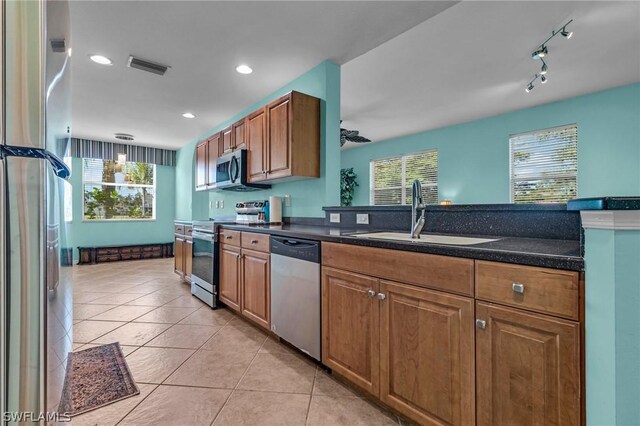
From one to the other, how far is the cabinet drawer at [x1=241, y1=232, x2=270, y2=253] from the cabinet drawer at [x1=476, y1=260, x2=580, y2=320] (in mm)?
1627

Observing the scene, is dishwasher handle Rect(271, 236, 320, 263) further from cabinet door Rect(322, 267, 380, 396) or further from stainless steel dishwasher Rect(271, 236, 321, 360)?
cabinet door Rect(322, 267, 380, 396)

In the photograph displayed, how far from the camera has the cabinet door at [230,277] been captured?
278 centimetres

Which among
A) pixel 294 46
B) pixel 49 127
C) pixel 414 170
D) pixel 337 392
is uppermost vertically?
pixel 294 46

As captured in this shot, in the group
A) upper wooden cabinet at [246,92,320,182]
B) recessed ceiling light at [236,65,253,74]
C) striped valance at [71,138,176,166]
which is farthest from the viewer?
striped valance at [71,138,176,166]

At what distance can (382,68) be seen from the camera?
3.29 meters

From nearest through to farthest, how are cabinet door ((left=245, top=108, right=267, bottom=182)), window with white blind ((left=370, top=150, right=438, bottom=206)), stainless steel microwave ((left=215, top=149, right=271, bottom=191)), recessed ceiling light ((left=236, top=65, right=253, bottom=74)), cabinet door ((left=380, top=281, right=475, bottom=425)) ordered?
cabinet door ((left=380, top=281, right=475, bottom=425)), recessed ceiling light ((left=236, top=65, right=253, bottom=74)), cabinet door ((left=245, top=108, right=267, bottom=182)), stainless steel microwave ((left=215, top=149, right=271, bottom=191)), window with white blind ((left=370, top=150, right=438, bottom=206))

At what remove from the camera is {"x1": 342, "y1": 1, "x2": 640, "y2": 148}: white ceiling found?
2.37 m

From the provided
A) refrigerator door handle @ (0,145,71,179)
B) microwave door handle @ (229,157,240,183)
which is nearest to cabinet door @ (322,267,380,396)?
refrigerator door handle @ (0,145,71,179)

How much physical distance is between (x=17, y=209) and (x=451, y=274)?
1318mm

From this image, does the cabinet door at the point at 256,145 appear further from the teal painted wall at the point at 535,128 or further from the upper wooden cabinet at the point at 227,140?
the teal painted wall at the point at 535,128

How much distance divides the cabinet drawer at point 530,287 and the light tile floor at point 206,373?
36.0 inches

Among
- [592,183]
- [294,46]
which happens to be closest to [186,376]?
[294,46]

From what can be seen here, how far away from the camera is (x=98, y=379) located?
1834mm

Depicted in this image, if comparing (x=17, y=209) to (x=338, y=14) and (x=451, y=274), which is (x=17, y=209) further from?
(x=338, y=14)
